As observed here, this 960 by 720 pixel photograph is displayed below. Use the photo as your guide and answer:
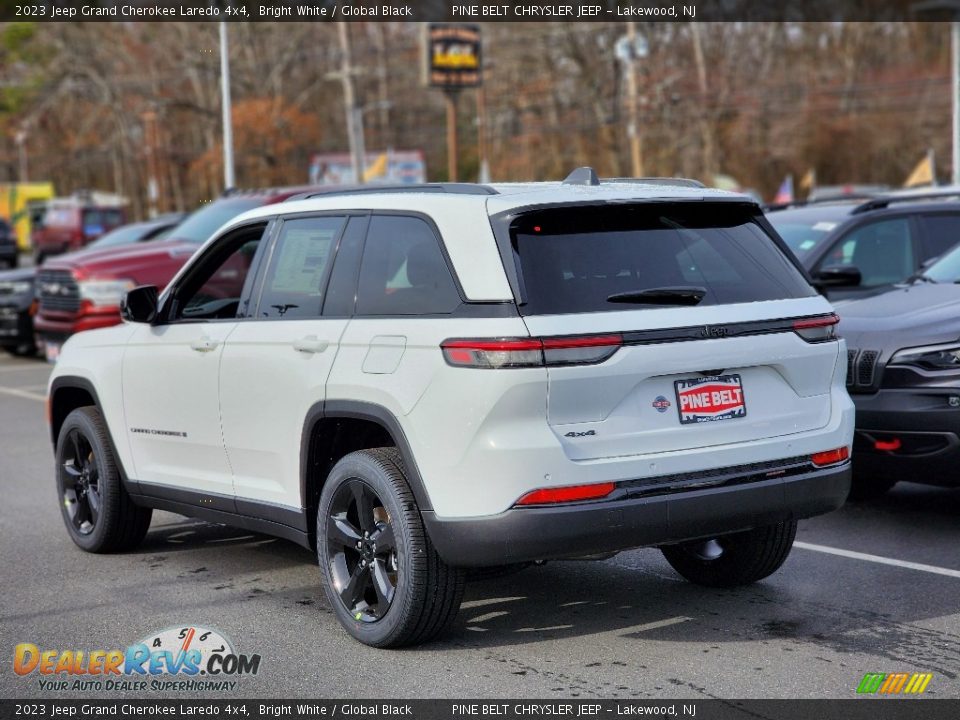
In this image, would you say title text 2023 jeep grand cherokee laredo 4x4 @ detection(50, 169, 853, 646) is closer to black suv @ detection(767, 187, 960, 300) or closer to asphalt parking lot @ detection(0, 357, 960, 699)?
asphalt parking lot @ detection(0, 357, 960, 699)

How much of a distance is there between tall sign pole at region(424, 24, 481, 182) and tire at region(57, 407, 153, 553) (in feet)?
129

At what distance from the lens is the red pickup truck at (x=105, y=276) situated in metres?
15.1

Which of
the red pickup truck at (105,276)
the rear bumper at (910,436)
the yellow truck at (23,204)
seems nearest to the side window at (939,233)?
the rear bumper at (910,436)

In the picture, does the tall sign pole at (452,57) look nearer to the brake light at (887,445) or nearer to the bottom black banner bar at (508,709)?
the brake light at (887,445)

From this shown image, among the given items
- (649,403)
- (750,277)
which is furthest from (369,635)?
(750,277)

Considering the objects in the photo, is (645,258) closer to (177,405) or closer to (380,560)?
(380,560)

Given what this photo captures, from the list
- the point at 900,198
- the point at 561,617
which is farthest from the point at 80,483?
the point at 900,198

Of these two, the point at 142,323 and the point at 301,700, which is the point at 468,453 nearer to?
the point at 301,700

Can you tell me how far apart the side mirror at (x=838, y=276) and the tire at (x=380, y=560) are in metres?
4.59

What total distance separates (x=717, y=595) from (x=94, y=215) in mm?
45037

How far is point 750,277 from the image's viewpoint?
17.5ft

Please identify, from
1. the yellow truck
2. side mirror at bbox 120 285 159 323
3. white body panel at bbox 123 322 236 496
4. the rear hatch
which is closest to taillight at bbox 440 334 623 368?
the rear hatch

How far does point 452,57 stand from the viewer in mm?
46500

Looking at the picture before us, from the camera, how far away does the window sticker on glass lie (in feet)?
18.8
